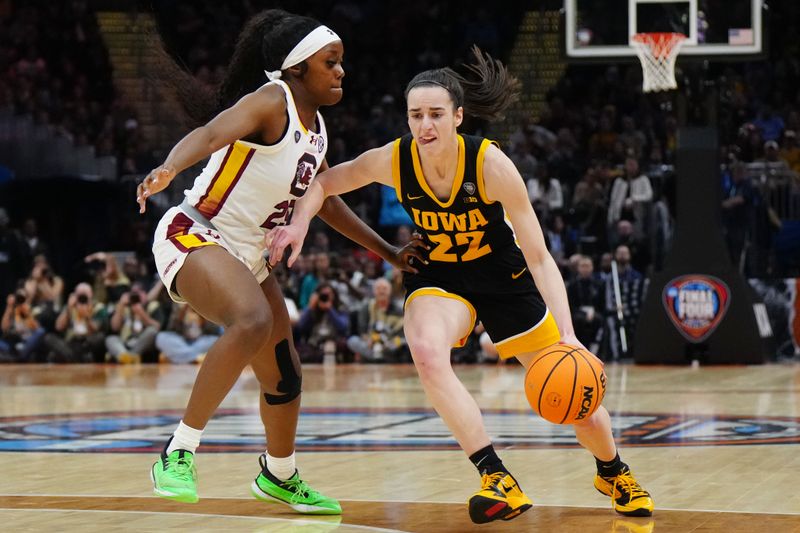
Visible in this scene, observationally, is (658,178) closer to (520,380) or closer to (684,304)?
(684,304)

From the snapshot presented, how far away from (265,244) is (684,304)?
978 centimetres

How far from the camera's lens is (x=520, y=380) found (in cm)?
1272

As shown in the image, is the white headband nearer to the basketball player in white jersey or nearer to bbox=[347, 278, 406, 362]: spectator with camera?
the basketball player in white jersey

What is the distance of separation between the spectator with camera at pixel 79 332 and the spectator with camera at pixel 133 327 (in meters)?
0.20

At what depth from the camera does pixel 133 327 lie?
16266 millimetres

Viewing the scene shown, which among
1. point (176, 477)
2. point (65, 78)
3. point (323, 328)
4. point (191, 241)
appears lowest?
point (323, 328)

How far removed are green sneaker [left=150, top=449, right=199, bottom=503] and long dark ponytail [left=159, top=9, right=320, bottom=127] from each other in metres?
1.62

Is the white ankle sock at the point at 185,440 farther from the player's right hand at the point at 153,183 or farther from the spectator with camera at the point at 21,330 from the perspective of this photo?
the spectator with camera at the point at 21,330

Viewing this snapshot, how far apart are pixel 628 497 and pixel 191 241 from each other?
1970 millimetres

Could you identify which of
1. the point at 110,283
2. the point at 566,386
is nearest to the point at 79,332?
the point at 110,283

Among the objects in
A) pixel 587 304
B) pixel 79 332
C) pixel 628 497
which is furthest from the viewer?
pixel 79 332

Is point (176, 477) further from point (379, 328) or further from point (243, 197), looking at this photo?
point (379, 328)

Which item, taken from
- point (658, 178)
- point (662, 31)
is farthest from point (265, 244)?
point (658, 178)

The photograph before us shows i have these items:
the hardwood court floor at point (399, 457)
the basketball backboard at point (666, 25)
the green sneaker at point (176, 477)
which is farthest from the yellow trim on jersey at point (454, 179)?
the basketball backboard at point (666, 25)
